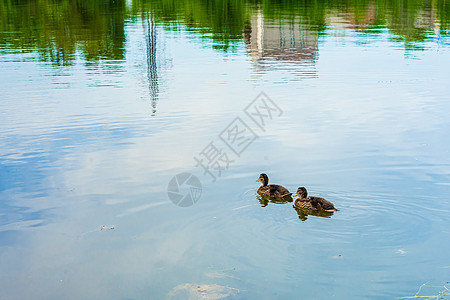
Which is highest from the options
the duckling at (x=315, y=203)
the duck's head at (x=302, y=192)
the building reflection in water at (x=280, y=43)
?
the building reflection in water at (x=280, y=43)

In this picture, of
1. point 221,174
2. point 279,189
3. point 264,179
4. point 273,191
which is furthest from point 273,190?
point 221,174

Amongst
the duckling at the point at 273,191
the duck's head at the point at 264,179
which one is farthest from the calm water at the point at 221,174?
the duck's head at the point at 264,179

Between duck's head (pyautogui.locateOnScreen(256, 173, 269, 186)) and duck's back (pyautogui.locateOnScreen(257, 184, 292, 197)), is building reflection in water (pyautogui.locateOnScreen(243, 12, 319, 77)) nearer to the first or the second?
duck's head (pyautogui.locateOnScreen(256, 173, 269, 186))

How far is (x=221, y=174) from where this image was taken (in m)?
12.0

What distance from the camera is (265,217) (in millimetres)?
9898

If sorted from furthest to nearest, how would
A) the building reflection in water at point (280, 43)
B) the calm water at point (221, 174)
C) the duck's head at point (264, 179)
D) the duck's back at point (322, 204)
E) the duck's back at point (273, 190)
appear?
1. the building reflection in water at point (280, 43)
2. the duck's head at point (264, 179)
3. the duck's back at point (273, 190)
4. the duck's back at point (322, 204)
5. the calm water at point (221, 174)

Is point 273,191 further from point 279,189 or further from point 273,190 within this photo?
point 279,189

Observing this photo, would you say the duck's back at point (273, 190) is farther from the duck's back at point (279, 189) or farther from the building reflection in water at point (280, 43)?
the building reflection in water at point (280, 43)

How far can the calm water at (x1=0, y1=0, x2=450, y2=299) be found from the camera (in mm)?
7973

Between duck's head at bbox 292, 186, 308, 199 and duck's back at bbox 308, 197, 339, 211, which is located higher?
duck's head at bbox 292, 186, 308, 199

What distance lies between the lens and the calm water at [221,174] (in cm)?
797

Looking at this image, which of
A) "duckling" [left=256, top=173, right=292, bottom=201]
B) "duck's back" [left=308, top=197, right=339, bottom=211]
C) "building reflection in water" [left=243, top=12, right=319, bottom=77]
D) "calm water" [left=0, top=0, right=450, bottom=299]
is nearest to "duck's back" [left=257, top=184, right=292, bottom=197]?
"duckling" [left=256, top=173, right=292, bottom=201]

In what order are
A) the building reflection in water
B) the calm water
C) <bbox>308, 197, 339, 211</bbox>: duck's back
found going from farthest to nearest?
the building reflection in water → <bbox>308, 197, 339, 211</bbox>: duck's back → the calm water

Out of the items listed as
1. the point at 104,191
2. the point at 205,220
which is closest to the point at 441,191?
the point at 205,220
